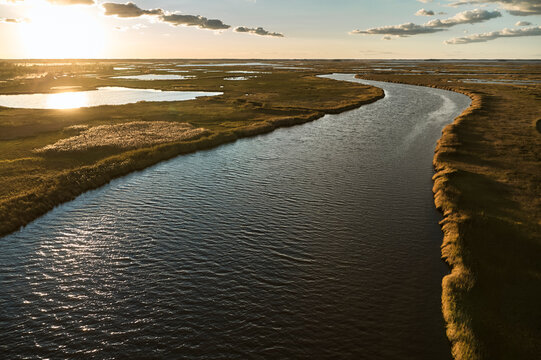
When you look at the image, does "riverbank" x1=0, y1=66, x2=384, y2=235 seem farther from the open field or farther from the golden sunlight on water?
the golden sunlight on water

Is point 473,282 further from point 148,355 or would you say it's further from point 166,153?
point 166,153

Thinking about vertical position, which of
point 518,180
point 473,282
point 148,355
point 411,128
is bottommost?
point 148,355

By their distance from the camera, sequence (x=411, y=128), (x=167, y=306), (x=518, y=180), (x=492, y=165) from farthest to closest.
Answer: (x=411, y=128) → (x=492, y=165) → (x=518, y=180) → (x=167, y=306)

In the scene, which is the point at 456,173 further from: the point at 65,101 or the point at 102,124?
the point at 65,101

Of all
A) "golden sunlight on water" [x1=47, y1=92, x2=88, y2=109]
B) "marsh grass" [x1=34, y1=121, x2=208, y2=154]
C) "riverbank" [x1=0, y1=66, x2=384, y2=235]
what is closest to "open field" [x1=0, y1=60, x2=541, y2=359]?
"riverbank" [x1=0, y1=66, x2=384, y2=235]

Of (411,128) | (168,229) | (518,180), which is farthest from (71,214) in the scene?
(411,128)

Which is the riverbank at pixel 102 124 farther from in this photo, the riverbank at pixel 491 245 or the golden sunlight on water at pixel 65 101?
the riverbank at pixel 491 245
